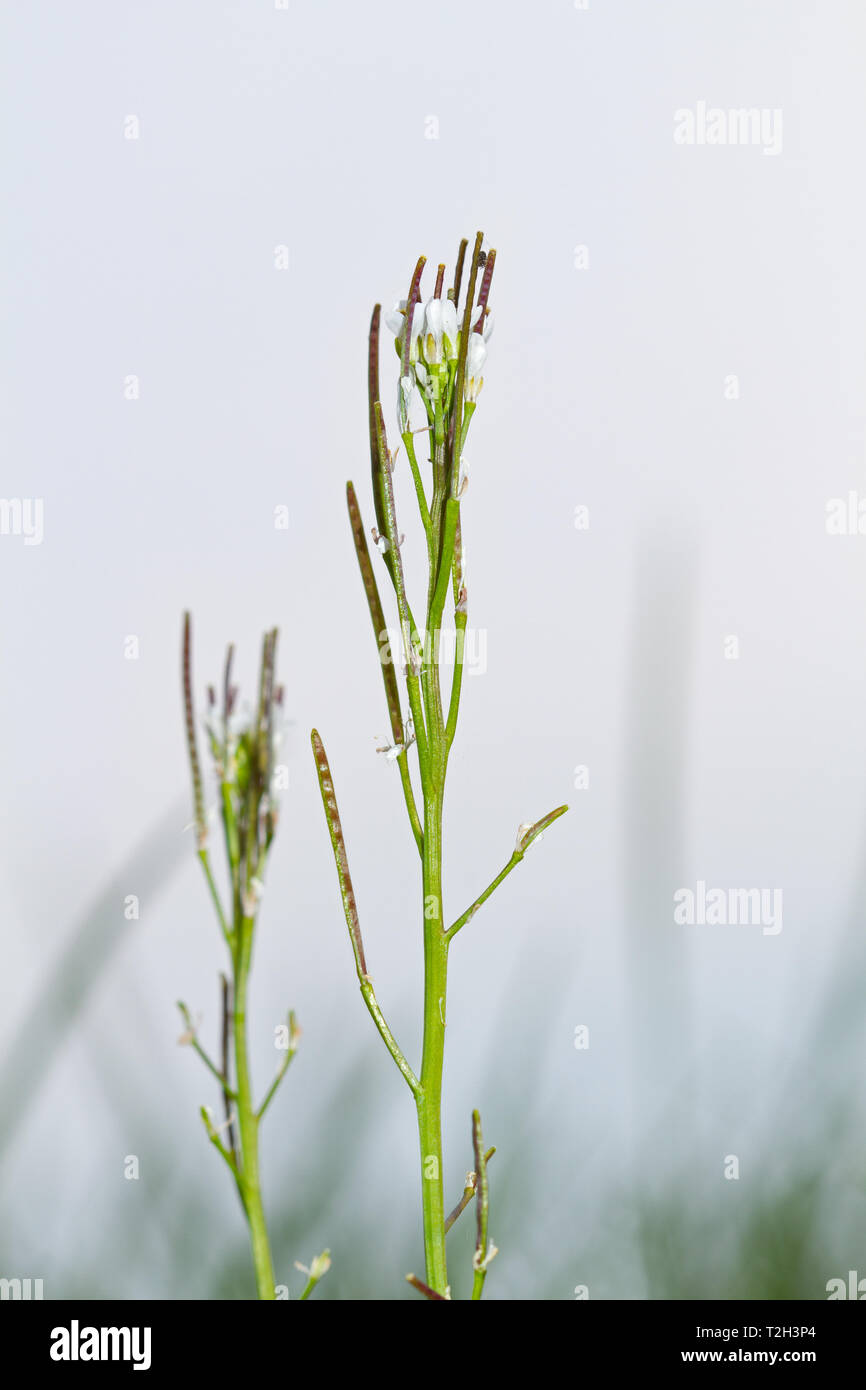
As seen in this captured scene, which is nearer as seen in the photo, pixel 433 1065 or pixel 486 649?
pixel 433 1065

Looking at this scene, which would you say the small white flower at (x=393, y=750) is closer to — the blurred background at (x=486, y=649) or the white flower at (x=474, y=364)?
the white flower at (x=474, y=364)

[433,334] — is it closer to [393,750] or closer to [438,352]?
[438,352]

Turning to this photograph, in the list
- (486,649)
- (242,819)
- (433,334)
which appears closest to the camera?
(242,819)


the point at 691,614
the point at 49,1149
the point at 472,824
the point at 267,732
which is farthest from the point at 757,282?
the point at 49,1149

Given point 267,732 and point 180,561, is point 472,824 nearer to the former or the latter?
point 180,561

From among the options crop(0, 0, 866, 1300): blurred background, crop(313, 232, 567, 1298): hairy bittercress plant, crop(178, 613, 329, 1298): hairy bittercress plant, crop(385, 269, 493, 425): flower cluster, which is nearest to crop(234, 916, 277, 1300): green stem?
crop(178, 613, 329, 1298): hairy bittercress plant

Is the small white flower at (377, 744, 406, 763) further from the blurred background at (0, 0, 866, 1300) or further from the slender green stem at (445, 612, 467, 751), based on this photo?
the blurred background at (0, 0, 866, 1300)

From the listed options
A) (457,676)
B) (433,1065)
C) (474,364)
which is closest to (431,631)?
(457,676)

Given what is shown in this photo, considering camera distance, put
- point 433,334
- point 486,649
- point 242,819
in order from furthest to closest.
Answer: point 486,649, point 433,334, point 242,819

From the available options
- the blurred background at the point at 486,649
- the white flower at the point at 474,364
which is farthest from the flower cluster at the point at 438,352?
the blurred background at the point at 486,649
